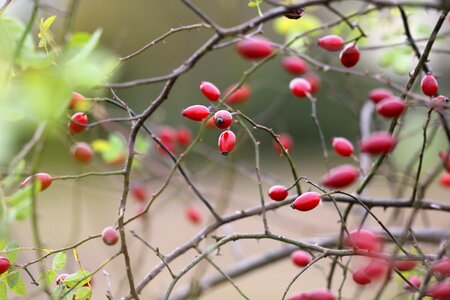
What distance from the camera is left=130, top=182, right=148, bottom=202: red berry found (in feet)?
6.14

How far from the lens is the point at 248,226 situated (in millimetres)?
6305

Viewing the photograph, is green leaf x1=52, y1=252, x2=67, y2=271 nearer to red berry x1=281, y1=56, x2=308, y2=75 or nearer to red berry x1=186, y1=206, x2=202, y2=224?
red berry x1=281, y1=56, x2=308, y2=75

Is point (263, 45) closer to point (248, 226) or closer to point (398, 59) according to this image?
point (398, 59)

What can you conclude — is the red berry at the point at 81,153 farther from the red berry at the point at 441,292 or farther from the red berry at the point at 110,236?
the red berry at the point at 441,292

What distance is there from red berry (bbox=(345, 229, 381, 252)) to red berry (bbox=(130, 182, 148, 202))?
1159 mm

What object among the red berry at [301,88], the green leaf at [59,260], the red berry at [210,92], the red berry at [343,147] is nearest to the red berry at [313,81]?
the red berry at [301,88]

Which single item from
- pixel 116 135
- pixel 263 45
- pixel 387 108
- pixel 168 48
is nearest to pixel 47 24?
pixel 263 45

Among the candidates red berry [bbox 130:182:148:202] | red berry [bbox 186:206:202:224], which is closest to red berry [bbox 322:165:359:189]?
red berry [bbox 130:182:148:202]

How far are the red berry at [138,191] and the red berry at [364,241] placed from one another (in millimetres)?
1159

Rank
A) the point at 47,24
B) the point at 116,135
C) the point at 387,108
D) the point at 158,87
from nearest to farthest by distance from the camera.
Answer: the point at 387,108
the point at 47,24
the point at 116,135
the point at 158,87

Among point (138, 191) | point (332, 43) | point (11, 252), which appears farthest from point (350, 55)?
point (138, 191)

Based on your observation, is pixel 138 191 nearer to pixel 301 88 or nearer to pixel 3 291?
pixel 301 88

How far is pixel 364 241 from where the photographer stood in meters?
0.75

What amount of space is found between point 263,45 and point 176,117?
20.7 feet
